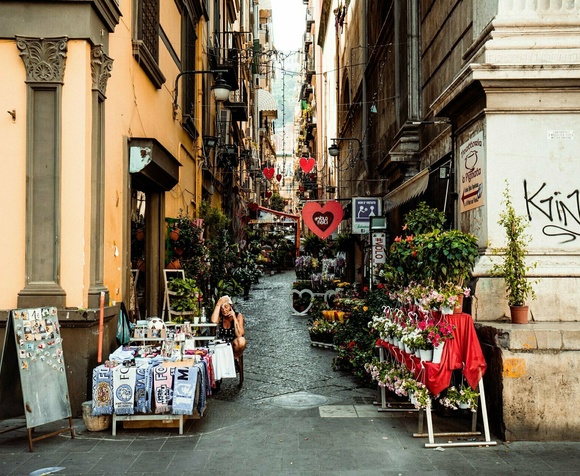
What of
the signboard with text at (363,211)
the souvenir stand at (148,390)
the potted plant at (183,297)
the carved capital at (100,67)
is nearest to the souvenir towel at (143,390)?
the souvenir stand at (148,390)

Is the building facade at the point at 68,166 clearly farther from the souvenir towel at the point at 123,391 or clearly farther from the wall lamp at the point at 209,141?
the wall lamp at the point at 209,141

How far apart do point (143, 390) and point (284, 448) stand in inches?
69.3

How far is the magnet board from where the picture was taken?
6.76 m

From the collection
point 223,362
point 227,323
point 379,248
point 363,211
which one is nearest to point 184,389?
point 223,362

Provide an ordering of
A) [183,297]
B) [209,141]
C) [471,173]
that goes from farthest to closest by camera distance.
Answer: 1. [209,141]
2. [183,297]
3. [471,173]

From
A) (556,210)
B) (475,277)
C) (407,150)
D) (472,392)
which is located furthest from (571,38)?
(407,150)

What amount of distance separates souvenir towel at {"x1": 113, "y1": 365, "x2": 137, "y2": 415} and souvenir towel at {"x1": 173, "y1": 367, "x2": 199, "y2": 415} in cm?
48

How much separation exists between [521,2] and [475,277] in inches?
137

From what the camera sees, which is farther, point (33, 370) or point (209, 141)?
point (209, 141)

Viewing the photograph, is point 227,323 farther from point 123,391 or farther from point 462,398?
point 462,398

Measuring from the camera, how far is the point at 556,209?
788 centimetres

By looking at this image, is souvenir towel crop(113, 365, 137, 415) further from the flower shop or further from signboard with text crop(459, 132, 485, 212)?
signboard with text crop(459, 132, 485, 212)

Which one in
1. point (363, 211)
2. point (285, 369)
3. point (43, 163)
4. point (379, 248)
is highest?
point (363, 211)

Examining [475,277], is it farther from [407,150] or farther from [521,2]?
[407,150]
